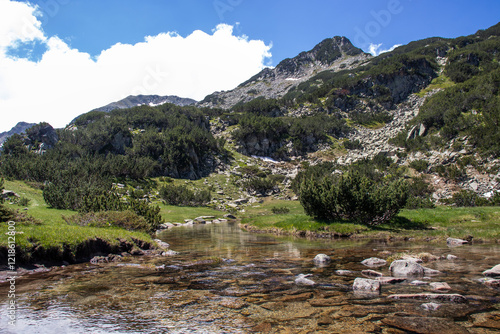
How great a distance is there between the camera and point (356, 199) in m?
26.6

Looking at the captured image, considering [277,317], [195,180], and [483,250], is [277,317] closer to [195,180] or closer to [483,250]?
[483,250]

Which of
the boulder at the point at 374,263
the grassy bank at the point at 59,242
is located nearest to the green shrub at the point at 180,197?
the grassy bank at the point at 59,242

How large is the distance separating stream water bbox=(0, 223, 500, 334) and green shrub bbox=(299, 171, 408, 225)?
13.8 metres

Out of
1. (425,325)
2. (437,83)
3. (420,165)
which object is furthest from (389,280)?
(437,83)

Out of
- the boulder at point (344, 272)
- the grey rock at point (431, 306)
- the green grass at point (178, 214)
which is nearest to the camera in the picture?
the grey rock at point (431, 306)

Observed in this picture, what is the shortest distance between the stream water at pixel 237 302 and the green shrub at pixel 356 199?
1383cm

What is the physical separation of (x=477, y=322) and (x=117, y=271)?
506 inches

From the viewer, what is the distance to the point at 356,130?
140500mm

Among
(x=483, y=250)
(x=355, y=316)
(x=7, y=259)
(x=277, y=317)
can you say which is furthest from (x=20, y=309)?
(x=483, y=250)

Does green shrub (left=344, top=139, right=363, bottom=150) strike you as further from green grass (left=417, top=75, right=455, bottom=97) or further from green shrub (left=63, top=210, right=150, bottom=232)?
green shrub (left=63, top=210, right=150, bottom=232)

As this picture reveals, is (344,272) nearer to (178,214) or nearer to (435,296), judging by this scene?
(435,296)

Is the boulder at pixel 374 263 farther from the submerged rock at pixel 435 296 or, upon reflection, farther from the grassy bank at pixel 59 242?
the grassy bank at pixel 59 242

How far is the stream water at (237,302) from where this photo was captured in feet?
20.0

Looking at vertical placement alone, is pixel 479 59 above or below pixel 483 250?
above
